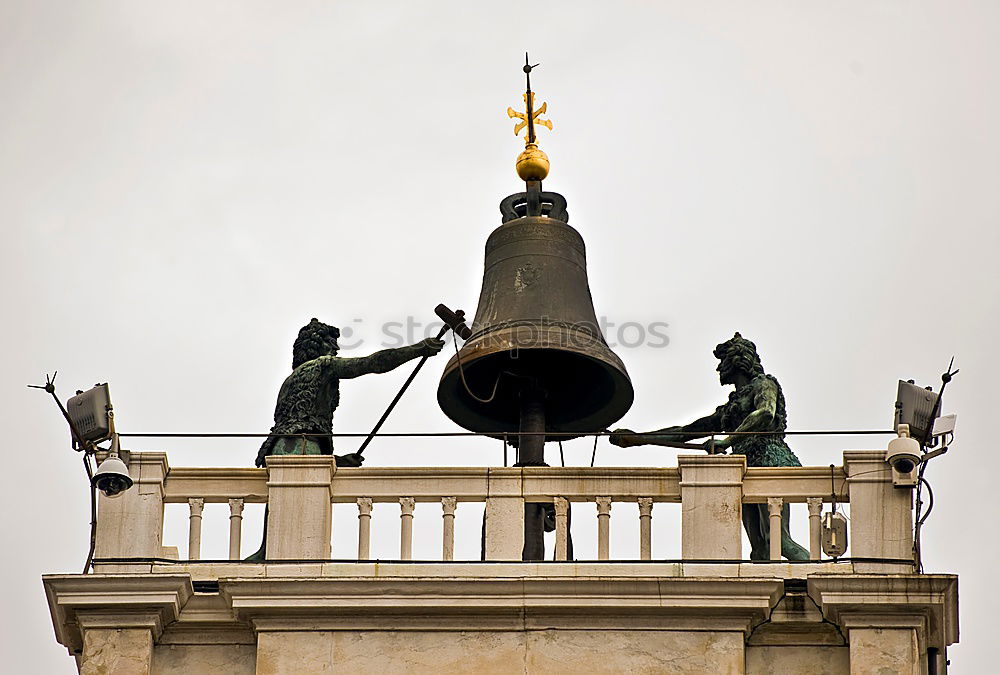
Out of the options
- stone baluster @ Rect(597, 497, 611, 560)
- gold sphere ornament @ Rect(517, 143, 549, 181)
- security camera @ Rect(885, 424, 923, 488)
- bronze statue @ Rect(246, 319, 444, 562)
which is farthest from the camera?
gold sphere ornament @ Rect(517, 143, 549, 181)

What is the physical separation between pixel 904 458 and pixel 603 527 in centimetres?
257

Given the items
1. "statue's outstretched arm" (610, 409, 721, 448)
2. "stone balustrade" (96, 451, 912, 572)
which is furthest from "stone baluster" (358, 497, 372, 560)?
"statue's outstretched arm" (610, 409, 721, 448)

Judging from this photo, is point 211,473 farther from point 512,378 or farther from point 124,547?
point 512,378

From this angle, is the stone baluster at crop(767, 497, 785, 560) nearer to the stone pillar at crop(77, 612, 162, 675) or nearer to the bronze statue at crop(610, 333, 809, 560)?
the bronze statue at crop(610, 333, 809, 560)

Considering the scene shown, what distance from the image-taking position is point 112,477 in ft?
101

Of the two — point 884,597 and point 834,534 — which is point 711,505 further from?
point 884,597

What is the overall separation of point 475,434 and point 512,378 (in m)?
0.88

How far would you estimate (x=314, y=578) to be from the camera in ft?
99.8

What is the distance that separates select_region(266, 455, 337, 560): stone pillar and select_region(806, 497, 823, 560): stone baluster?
4020 millimetres

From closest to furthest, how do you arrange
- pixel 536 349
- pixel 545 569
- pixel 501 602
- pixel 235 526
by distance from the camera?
pixel 501 602 → pixel 545 569 → pixel 235 526 → pixel 536 349

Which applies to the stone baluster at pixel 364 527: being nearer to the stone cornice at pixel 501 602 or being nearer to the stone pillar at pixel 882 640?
the stone cornice at pixel 501 602

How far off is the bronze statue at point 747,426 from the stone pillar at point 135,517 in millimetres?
4408

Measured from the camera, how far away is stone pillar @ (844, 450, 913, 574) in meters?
30.5

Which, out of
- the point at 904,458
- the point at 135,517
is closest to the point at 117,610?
the point at 135,517
